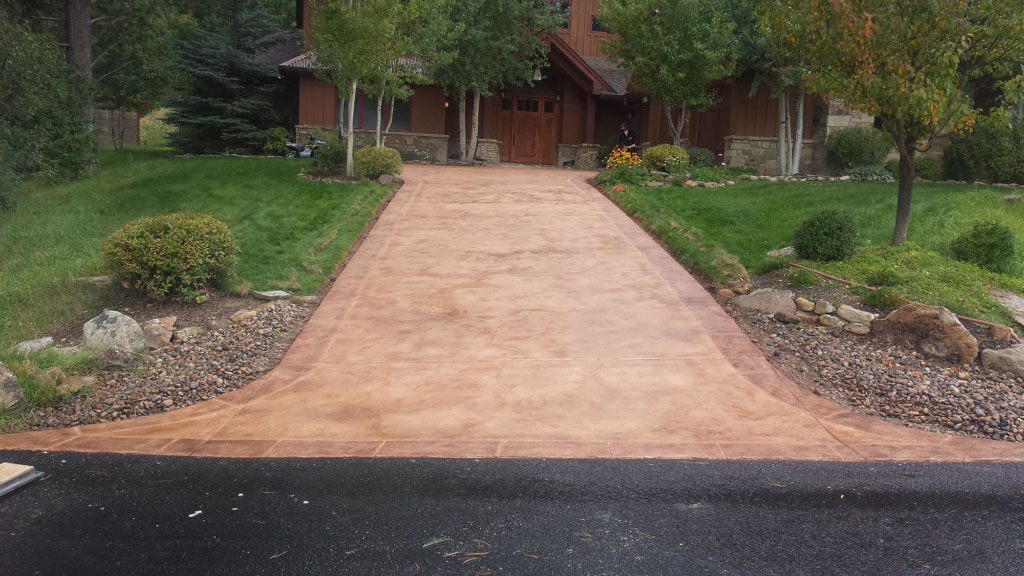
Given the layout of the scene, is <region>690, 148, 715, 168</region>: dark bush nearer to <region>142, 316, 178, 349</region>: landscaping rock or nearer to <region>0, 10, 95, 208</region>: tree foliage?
<region>142, 316, 178, 349</region>: landscaping rock

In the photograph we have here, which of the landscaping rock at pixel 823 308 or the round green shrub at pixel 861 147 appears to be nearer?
the landscaping rock at pixel 823 308

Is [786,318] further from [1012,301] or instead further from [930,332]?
[1012,301]

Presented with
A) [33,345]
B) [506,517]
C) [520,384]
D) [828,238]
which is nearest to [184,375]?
[33,345]

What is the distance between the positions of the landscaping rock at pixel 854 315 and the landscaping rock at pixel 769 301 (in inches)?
17.3

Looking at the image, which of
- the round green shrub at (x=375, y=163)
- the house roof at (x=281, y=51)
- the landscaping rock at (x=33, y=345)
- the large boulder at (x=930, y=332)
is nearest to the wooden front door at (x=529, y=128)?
the house roof at (x=281, y=51)

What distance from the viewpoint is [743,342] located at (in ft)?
22.2

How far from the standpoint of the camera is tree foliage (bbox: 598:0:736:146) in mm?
16484

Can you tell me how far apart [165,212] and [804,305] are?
10.4m

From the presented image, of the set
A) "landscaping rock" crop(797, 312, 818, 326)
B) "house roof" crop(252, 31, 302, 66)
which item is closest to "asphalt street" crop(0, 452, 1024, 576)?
"landscaping rock" crop(797, 312, 818, 326)

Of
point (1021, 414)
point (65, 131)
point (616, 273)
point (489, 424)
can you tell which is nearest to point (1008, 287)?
point (1021, 414)

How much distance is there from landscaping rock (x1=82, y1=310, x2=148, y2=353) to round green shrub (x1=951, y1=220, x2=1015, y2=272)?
879 centimetres

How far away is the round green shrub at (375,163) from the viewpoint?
15445 millimetres

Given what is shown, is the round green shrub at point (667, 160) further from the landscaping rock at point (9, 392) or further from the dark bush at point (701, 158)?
the landscaping rock at point (9, 392)

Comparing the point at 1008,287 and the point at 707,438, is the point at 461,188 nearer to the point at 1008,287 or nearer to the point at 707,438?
the point at 1008,287
